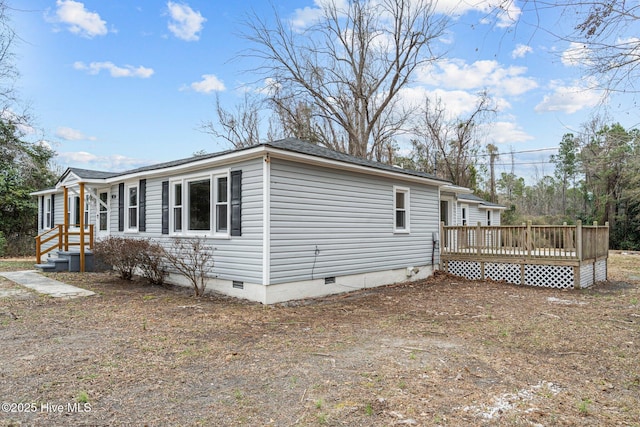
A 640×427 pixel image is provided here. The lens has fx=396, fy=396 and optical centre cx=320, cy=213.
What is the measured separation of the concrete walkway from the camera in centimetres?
825

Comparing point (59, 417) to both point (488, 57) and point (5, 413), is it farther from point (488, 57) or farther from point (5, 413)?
point (488, 57)

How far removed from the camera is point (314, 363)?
4.33 metres

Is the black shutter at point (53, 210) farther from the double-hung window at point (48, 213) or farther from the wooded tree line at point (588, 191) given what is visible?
the wooded tree line at point (588, 191)

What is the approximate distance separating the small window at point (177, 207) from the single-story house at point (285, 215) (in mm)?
24

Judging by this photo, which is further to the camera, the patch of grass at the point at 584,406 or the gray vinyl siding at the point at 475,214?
the gray vinyl siding at the point at 475,214

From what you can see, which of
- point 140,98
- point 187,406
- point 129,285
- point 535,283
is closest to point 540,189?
point 535,283

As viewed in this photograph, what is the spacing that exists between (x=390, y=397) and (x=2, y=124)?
22029 mm

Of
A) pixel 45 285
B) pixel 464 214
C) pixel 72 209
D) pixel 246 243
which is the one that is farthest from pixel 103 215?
pixel 464 214

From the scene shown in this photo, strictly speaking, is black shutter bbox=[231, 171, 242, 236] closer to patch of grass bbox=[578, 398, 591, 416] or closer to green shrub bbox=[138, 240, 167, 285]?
green shrub bbox=[138, 240, 167, 285]

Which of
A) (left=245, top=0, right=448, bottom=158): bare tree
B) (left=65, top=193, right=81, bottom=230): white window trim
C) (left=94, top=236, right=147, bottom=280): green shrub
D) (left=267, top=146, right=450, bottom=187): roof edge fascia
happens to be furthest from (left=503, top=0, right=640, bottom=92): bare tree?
(left=245, top=0, right=448, bottom=158): bare tree

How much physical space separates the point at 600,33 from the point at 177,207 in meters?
8.42

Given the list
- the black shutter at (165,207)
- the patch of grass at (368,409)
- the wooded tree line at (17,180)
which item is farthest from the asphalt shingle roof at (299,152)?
the wooded tree line at (17,180)

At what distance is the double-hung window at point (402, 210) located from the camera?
434 inches

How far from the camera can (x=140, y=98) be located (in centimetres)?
1537
